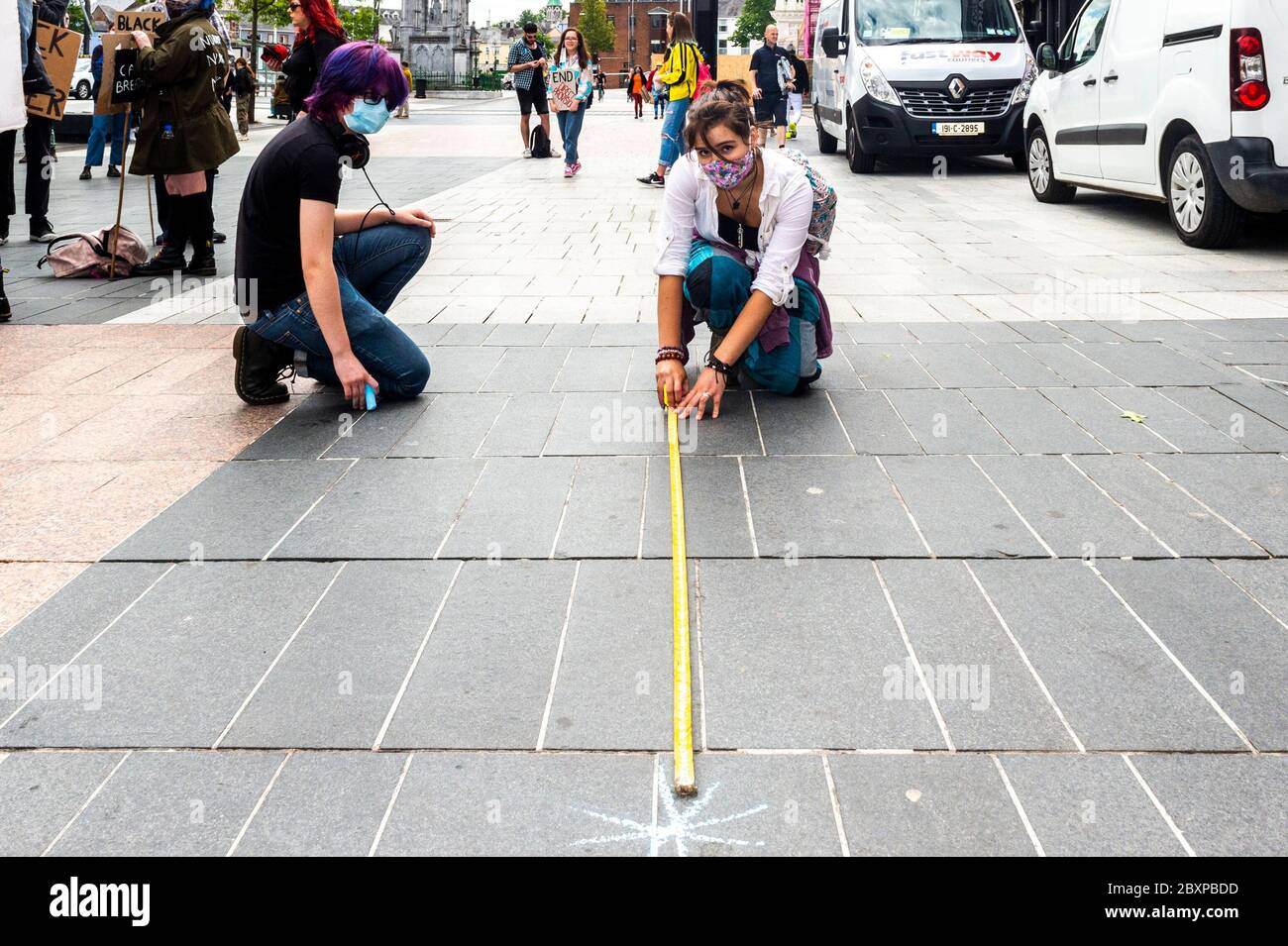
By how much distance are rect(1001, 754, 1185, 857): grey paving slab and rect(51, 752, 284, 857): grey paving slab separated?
57.7 inches

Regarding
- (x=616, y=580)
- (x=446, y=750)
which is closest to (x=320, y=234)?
(x=616, y=580)

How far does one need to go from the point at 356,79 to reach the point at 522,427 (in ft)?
4.75

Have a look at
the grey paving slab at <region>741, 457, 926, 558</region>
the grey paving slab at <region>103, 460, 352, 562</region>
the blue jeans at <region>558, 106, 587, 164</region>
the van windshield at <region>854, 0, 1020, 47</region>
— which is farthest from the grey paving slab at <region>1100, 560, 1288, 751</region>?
the blue jeans at <region>558, 106, 587, 164</region>

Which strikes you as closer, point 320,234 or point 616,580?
point 616,580

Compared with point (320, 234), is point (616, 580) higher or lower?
lower

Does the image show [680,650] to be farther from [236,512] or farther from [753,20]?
[753,20]

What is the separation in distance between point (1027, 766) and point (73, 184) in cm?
1396

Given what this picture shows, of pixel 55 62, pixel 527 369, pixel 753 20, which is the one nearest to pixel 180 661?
pixel 527 369

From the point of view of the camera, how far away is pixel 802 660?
2.84m

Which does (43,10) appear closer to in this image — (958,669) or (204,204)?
(204,204)

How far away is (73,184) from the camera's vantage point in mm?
13727

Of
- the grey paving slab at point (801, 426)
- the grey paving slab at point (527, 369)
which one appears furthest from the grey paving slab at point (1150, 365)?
the grey paving slab at point (527, 369)

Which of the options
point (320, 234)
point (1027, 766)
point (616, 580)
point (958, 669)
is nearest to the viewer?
point (1027, 766)
